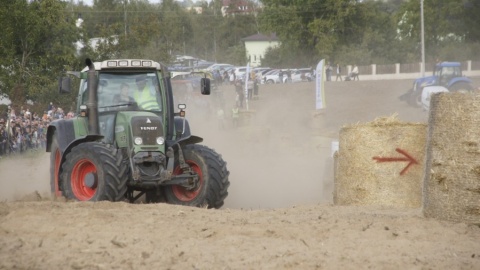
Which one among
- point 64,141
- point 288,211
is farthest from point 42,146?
point 288,211

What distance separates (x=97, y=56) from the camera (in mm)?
36625

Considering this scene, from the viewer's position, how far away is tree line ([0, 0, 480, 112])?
33.5 meters

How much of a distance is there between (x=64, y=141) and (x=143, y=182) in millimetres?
1806

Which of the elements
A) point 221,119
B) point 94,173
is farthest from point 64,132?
point 221,119

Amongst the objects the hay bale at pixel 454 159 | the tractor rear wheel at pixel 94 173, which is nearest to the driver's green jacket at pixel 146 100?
the tractor rear wheel at pixel 94 173

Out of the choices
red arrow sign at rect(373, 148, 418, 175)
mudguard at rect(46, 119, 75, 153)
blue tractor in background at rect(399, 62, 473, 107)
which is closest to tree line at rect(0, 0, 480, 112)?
blue tractor in background at rect(399, 62, 473, 107)

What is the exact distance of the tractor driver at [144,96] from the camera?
15008 millimetres

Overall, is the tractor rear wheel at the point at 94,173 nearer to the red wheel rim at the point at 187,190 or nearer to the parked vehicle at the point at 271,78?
the red wheel rim at the point at 187,190

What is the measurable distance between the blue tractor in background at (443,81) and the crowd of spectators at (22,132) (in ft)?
64.2

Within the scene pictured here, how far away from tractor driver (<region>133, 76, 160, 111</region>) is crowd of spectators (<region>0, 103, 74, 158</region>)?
13.4 m

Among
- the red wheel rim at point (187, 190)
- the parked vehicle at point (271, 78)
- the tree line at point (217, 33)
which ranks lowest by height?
the red wheel rim at point (187, 190)

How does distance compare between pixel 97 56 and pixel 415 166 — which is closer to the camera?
pixel 415 166

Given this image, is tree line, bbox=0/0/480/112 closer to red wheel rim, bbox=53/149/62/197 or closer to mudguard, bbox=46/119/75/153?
red wheel rim, bbox=53/149/62/197

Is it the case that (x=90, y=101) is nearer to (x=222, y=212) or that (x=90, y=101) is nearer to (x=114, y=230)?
(x=222, y=212)
